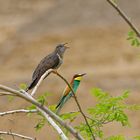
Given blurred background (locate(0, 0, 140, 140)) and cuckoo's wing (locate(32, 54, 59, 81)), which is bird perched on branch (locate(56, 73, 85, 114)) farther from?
blurred background (locate(0, 0, 140, 140))

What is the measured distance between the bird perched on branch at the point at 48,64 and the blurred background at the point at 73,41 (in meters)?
12.1

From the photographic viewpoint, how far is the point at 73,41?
18.2 meters

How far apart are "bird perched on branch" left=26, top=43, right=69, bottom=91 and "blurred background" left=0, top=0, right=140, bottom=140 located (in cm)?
1212

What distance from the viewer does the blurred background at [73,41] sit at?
17.0 metres

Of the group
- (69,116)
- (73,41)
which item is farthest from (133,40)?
(73,41)

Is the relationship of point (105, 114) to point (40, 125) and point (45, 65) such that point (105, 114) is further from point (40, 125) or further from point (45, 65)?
point (45, 65)

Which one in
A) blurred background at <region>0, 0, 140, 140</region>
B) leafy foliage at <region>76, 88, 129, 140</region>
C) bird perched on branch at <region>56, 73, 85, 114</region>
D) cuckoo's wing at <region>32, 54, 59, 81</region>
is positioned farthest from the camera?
blurred background at <region>0, 0, 140, 140</region>

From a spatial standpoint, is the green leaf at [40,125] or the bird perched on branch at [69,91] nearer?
the bird perched on branch at [69,91]

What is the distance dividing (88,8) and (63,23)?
78cm

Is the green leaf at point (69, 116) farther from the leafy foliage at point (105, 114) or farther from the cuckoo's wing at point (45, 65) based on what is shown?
the cuckoo's wing at point (45, 65)

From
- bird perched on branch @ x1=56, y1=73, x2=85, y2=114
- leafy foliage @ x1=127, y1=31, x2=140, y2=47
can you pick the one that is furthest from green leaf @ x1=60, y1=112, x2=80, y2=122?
leafy foliage @ x1=127, y1=31, x2=140, y2=47

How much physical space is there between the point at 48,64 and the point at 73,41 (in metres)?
14.4

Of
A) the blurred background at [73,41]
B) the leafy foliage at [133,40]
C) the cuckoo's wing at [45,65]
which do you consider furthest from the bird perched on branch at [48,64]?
the blurred background at [73,41]

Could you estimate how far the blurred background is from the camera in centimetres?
1703
